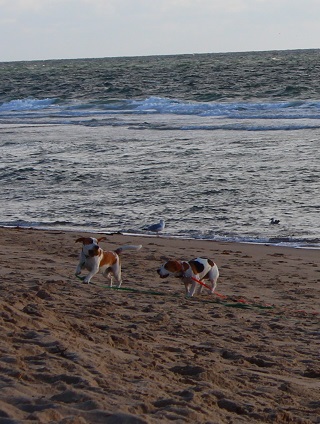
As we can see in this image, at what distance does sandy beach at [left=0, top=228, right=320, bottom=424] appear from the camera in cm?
401

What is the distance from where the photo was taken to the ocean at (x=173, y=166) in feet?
42.2

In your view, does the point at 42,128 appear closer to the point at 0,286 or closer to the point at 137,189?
the point at 137,189

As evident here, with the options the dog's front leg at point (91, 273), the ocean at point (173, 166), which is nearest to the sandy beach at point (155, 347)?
the dog's front leg at point (91, 273)

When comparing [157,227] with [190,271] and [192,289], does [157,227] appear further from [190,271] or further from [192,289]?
[190,271]

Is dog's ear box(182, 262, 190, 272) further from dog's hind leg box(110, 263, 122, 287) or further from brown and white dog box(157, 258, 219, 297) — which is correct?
dog's hind leg box(110, 263, 122, 287)

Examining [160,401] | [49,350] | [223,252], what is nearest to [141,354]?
[49,350]

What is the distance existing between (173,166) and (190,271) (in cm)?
1109

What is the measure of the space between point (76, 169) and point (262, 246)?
864 cm

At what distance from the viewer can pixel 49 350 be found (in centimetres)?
480

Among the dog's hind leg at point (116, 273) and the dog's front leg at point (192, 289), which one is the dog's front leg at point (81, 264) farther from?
the dog's front leg at point (192, 289)

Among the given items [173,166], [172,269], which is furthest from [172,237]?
[173,166]

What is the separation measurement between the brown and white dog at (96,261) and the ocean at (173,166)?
3721 millimetres

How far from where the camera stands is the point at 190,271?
7656 millimetres

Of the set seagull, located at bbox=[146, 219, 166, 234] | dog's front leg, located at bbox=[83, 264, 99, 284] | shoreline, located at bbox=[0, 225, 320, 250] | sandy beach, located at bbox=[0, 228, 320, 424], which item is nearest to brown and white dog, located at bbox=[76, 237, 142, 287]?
dog's front leg, located at bbox=[83, 264, 99, 284]
